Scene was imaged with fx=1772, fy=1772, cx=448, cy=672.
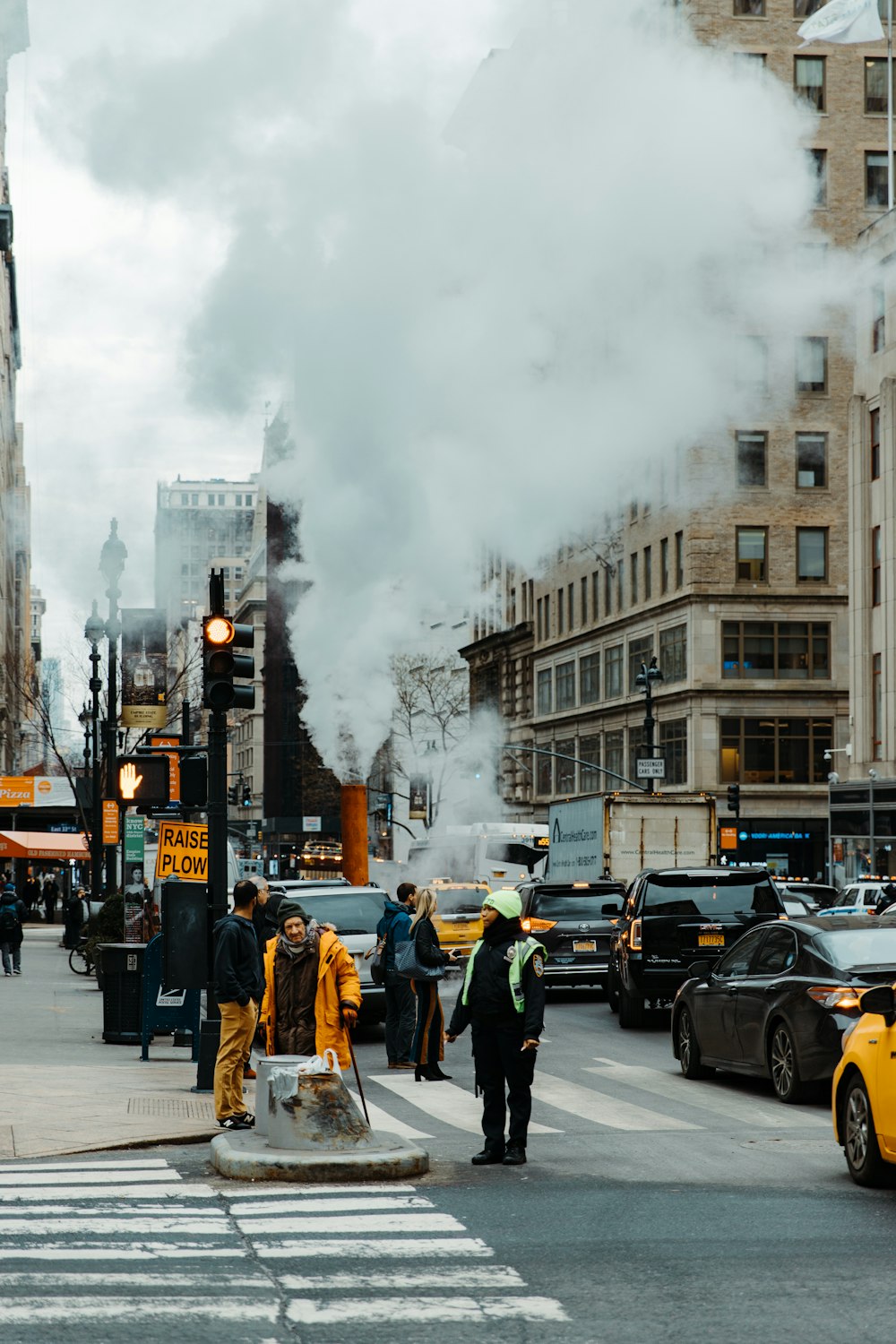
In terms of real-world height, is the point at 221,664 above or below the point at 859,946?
above

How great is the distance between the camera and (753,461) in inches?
2494

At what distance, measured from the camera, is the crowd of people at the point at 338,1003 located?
440 inches

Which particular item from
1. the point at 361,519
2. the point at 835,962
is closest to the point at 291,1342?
the point at 835,962

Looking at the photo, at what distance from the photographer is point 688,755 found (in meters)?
64.2

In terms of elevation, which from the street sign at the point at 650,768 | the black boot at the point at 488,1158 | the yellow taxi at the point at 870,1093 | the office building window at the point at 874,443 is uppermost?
the office building window at the point at 874,443

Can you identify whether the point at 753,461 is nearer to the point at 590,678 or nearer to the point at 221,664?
the point at 590,678

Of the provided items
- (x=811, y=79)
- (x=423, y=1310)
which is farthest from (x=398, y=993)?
(x=811, y=79)

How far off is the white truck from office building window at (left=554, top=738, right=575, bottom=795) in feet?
132

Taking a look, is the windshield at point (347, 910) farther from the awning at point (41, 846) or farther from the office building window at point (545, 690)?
the office building window at point (545, 690)

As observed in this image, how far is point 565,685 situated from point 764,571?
12176mm

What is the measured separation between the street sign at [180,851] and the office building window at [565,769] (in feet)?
183

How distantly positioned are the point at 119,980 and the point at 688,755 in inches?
1802

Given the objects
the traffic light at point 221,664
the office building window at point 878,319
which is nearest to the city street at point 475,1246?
the traffic light at point 221,664

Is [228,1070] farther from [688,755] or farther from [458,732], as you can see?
[458,732]
